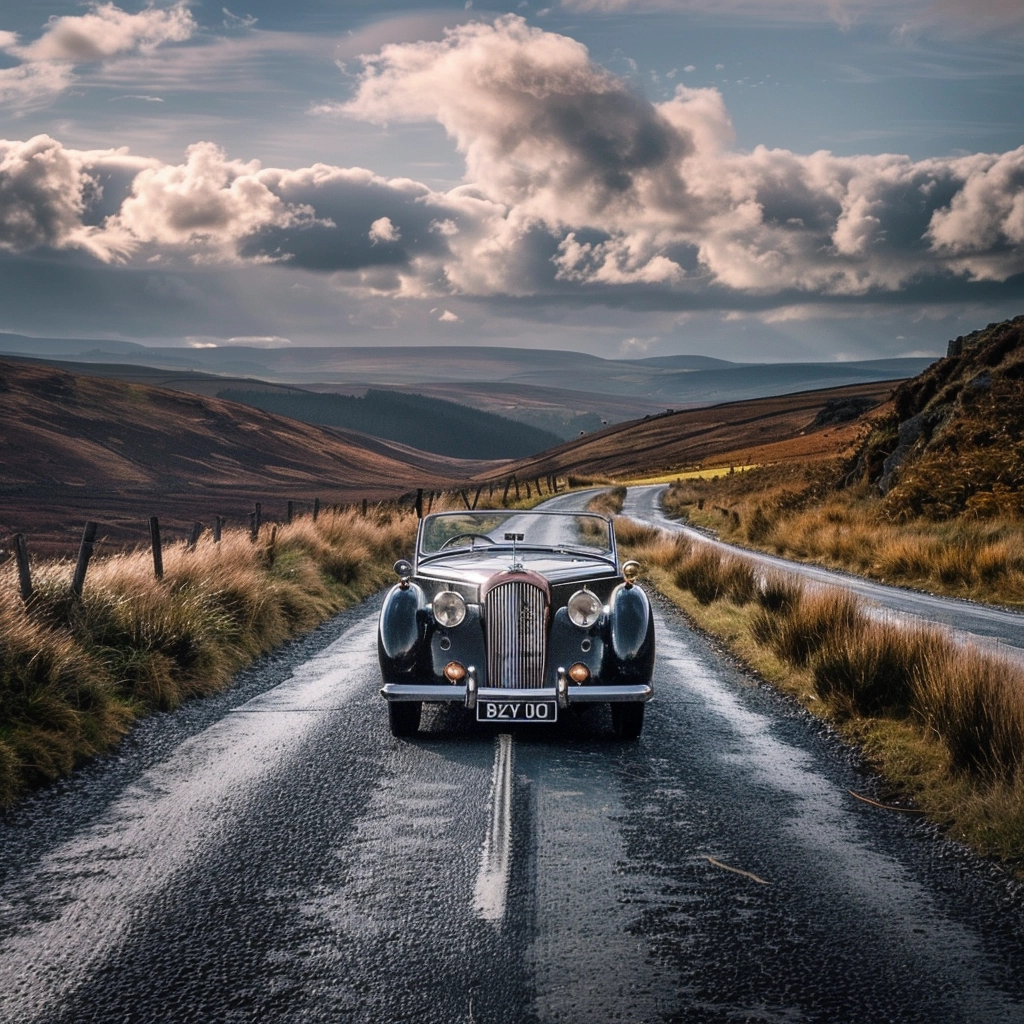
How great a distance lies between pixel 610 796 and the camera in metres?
6.14

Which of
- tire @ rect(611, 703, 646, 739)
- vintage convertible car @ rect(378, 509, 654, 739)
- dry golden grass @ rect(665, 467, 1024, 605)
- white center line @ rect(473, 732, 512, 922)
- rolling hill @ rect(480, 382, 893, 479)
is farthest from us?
rolling hill @ rect(480, 382, 893, 479)

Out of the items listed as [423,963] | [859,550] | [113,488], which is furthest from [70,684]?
[113,488]

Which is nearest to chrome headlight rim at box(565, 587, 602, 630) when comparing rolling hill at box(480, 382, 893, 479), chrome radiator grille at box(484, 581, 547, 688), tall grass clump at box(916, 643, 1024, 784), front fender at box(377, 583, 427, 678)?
chrome radiator grille at box(484, 581, 547, 688)

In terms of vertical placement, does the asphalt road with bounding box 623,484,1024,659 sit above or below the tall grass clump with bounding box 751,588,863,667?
below

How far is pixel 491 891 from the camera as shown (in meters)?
4.64

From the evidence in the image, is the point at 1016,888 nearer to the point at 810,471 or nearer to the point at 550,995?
the point at 550,995

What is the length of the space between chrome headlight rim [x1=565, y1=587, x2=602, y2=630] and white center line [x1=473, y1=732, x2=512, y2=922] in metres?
1.22

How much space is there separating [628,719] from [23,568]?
19.0 ft

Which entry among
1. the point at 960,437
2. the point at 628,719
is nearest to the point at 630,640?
the point at 628,719

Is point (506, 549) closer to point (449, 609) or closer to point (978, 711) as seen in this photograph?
point (449, 609)

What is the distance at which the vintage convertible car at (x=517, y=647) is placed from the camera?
7188 mm

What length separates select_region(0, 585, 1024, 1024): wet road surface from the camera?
12.1 feet

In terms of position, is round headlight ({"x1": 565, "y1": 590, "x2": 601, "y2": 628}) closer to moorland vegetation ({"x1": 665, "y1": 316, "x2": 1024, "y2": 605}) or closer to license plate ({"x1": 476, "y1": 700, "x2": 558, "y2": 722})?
license plate ({"x1": 476, "y1": 700, "x2": 558, "y2": 722})

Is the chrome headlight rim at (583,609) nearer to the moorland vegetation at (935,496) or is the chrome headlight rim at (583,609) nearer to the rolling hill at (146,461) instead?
the moorland vegetation at (935,496)
